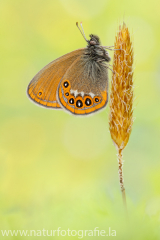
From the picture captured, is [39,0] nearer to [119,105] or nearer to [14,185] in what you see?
[14,185]

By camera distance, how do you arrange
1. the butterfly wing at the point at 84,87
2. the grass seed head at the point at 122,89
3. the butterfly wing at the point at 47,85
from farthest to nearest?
the butterfly wing at the point at 47,85
the butterfly wing at the point at 84,87
the grass seed head at the point at 122,89

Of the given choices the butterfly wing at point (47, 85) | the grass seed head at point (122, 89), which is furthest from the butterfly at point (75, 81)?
the grass seed head at point (122, 89)

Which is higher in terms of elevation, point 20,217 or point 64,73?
point 64,73

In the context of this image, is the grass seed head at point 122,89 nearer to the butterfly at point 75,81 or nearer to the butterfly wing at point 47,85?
the butterfly at point 75,81

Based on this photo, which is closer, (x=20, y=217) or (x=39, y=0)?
(x=20, y=217)

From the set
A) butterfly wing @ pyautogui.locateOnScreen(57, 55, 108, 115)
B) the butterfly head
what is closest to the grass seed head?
butterfly wing @ pyautogui.locateOnScreen(57, 55, 108, 115)

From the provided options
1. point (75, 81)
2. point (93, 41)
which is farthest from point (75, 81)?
point (93, 41)

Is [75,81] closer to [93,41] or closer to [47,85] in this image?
[47,85]

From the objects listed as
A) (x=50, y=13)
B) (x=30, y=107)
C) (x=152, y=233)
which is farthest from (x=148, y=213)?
(x=50, y=13)
